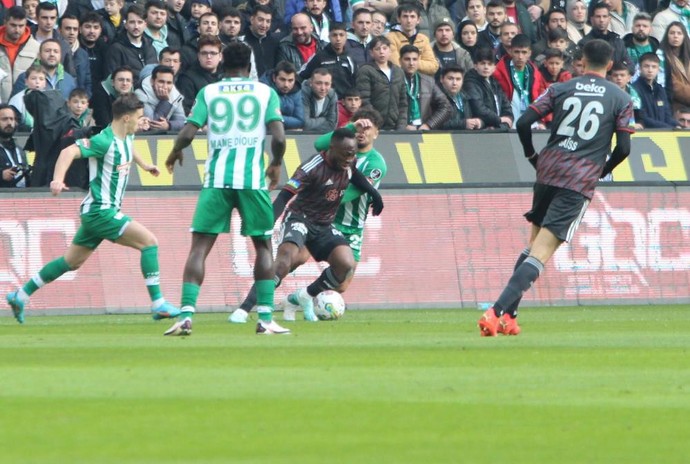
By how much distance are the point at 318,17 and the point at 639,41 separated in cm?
500

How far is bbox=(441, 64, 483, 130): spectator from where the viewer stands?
22.7 meters

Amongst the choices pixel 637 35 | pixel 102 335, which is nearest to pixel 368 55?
pixel 637 35

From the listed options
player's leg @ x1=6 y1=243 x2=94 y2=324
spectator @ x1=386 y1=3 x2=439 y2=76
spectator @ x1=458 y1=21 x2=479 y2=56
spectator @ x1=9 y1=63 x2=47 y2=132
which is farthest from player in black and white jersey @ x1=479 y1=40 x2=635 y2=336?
spectator @ x1=458 y1=21 x2=479 y2=56

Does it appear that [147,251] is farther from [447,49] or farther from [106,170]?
[447,49]

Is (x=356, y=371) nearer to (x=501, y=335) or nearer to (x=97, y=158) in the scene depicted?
(x=501, y=335)

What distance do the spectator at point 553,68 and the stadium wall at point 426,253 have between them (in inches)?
173

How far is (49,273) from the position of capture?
620 inches

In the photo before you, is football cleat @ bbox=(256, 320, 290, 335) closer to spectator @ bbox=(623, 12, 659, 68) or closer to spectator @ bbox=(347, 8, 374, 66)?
spectator @ bbox=(347, 8, 374, 66)

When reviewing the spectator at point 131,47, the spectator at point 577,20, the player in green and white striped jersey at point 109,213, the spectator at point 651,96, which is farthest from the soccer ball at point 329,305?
the spectator at point 577,20

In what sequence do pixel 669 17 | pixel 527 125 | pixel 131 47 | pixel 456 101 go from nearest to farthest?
pixel 527 125, pixel 131 47, pixel 456 101, pixel 669 17

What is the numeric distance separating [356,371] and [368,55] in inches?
533

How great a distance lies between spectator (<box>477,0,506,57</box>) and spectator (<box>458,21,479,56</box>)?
0.12 meters

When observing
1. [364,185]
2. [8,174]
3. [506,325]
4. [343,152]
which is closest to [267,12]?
[8,174]

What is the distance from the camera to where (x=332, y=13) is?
971 inches
